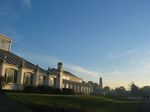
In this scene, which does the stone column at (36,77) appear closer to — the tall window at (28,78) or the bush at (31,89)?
the tall window at (28,78)

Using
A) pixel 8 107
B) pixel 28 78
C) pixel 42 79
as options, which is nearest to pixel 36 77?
pixel 28 78

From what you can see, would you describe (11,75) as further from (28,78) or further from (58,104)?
(58,104)

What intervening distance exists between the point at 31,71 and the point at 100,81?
3673 inches

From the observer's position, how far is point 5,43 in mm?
69125

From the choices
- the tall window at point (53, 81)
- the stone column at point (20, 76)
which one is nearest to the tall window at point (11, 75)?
the stone column at point (20, 76)

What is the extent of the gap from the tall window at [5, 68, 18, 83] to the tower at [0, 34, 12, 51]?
50.7 ft

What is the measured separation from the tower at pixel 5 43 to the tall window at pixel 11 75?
15465 mm

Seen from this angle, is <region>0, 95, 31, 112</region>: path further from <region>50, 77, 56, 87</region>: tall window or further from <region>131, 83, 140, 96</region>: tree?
<region>131, 83, 140, 96</region>: tree

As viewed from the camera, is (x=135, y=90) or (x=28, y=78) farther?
(x=135, y=90)

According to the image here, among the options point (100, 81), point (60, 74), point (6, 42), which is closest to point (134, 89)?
point (100, 81)

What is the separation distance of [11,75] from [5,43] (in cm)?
1732

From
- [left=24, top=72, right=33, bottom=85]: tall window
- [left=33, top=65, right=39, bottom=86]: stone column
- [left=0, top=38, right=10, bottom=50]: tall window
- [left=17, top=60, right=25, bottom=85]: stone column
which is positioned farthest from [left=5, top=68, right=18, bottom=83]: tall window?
[left=0, top=38, right=10, bottom=50]: tall window

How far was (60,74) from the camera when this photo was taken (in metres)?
70.2

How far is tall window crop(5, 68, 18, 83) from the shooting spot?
174ft
